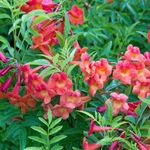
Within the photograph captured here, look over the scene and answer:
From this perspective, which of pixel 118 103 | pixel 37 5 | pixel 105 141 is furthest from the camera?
pixel 37 5

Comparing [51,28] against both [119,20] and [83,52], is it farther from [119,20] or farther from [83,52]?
[119,20]

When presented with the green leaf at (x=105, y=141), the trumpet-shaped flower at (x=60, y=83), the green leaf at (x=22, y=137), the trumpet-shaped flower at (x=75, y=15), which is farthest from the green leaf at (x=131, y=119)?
the trumpet-shaped flower at (x=75, y=15)

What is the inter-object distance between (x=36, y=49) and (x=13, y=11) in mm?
164

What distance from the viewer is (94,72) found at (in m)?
1.81

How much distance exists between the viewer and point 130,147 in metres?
1.68

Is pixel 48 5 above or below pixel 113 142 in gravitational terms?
above

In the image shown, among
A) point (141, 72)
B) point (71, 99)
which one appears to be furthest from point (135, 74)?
point (71, 99)

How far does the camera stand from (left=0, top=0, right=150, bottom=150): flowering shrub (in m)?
1.74

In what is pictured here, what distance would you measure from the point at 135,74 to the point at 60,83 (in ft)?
0.91

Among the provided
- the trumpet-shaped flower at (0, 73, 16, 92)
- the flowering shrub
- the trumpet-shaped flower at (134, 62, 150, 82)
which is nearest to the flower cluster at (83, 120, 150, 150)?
the flowering shrub

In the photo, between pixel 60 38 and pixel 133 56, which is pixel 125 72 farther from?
pixel 60 38

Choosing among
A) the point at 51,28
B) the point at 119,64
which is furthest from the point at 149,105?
the point at 51,28

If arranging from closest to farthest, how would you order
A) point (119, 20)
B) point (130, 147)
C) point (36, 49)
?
point (130, 147) → point (36, 49) → point (119, 20)

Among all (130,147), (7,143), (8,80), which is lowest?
(7,143)
